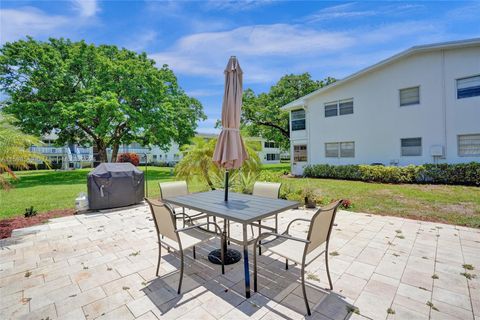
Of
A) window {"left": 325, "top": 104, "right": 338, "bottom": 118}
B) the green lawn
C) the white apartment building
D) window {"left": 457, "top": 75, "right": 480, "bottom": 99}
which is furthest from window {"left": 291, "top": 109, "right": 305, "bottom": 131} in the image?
window {"left": 457, "top": 75, "right": 480, "bottom": 99}

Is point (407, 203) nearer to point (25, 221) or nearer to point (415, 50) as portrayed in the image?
point (415, 50)

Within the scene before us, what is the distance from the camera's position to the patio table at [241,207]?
2.71 m

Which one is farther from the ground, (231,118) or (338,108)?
(338,108)

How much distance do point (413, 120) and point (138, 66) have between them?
19.9 metres

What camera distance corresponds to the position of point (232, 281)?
2996 millimetres

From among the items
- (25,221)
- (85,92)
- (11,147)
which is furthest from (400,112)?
(85,92)

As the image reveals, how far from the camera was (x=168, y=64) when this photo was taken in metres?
22.7

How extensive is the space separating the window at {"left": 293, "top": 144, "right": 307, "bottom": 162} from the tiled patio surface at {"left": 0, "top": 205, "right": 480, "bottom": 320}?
12149 millimetres

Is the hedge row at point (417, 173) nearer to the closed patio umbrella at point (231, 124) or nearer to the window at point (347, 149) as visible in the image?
the window at point (347, 149)

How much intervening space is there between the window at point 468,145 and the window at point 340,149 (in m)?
4.82

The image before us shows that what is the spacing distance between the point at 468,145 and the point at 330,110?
7026 mm

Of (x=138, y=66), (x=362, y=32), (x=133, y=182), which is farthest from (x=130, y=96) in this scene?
(x=362, y=32)

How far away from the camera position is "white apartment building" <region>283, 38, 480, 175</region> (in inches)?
415

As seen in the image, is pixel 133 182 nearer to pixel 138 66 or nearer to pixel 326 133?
pixel 326 133
